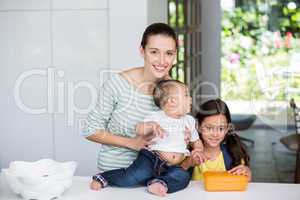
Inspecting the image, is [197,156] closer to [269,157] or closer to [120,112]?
[120,112]

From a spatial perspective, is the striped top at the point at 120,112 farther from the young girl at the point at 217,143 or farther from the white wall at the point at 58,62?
the white wall at the point at 58,62

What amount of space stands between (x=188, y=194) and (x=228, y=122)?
0.39 m

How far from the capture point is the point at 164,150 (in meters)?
1.40

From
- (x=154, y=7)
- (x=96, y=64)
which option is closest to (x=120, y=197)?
(x=96, y=64)

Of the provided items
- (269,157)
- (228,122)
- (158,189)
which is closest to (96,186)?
(158,189)

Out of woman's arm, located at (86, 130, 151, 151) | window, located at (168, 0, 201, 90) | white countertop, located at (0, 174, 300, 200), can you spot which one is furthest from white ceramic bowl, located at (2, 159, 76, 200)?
window, located at (168, 0, 201, 90)

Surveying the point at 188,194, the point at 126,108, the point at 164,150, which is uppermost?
the point at 126,108

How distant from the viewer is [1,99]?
233 centimetres

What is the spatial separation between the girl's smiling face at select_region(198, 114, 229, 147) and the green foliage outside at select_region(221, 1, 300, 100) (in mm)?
3077

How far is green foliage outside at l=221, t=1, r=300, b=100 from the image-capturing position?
Result: 15.3 ft

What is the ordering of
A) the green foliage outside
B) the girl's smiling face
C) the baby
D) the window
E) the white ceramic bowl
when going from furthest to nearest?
the green foliage outside < the window < the girl's smiling face < the baby < the white ceramic bowl

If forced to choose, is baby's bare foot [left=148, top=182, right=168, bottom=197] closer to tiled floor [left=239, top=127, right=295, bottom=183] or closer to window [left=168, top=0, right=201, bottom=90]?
window [left=168, top=0, right=201, bottom=90]

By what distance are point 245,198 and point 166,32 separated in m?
0.51

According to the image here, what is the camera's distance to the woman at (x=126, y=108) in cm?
145
